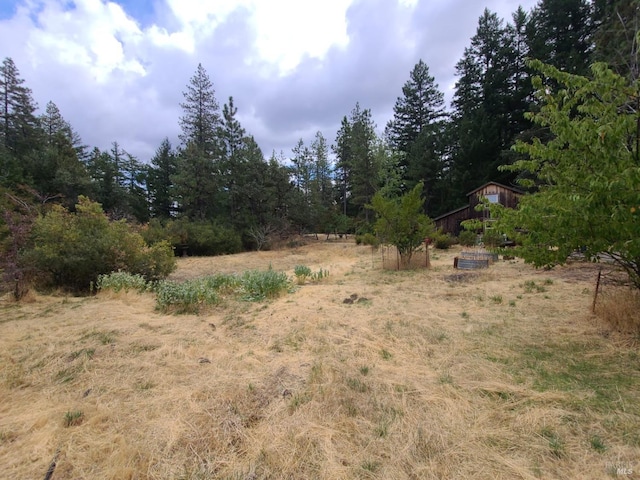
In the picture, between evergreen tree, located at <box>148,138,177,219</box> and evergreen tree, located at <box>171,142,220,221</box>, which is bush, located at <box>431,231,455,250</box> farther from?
evergreen tree, located at <box>148,138,177,219</box>

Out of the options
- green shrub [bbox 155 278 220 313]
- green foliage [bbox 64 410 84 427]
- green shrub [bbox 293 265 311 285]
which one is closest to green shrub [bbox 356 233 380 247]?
green shrub [bbox 293 265 311 285]

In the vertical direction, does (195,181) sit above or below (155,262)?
above

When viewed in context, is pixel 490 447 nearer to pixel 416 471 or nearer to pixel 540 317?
pixel 416 471

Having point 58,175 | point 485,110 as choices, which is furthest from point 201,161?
point 485,110

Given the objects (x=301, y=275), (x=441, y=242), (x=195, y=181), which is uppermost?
(x=195, y=181)

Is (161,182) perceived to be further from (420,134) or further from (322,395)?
(322,395)

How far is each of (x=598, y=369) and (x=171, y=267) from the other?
9101 millimetres

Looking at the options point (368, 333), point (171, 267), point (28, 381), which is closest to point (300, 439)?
point (368, 333)

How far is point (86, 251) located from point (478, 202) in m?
19.9

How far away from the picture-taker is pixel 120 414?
243 cm

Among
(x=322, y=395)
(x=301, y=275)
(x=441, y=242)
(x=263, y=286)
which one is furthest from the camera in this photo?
(x=441, y=242)

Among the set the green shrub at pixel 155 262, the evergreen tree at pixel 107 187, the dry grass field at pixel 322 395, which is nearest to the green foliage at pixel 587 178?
the dry grass field at pixel 322 395

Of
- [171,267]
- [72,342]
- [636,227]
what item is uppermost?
[636,227]

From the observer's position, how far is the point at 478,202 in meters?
19.1
